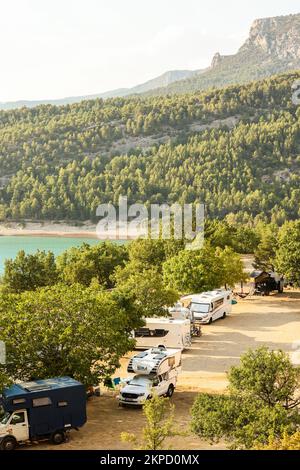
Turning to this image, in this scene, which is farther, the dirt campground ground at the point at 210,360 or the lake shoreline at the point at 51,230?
the lake shoreline at the point at 51,230

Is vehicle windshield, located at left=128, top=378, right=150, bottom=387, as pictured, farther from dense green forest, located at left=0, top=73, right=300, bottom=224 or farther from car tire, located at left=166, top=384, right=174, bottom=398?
dense green forest, located at left=0, top=73, right=300, bottom=224

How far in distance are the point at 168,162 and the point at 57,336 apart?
14584cm

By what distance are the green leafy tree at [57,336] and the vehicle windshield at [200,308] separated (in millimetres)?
15874

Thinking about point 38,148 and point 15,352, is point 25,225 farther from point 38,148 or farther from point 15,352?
point 15,352

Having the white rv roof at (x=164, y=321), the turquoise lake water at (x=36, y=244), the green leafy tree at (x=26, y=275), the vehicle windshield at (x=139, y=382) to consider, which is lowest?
the turquoise lake water at (x=36, y=244)

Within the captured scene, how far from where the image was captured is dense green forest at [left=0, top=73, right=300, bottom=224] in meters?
143

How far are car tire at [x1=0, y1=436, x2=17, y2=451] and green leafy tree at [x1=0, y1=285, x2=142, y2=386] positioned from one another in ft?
9.29

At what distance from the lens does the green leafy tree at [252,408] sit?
1480 cm

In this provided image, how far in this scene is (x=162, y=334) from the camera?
3064 cm

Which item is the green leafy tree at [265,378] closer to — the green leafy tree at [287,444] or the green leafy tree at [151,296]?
the green leafy tree at [287,444]

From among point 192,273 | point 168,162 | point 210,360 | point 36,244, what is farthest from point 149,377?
point 168,162

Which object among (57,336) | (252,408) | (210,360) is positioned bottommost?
(210,360)

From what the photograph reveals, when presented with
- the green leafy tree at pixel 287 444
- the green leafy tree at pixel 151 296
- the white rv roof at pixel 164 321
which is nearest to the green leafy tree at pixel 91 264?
the green leafy tree at pixel 151 296

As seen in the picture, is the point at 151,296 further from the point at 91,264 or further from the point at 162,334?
the point at 91,264
